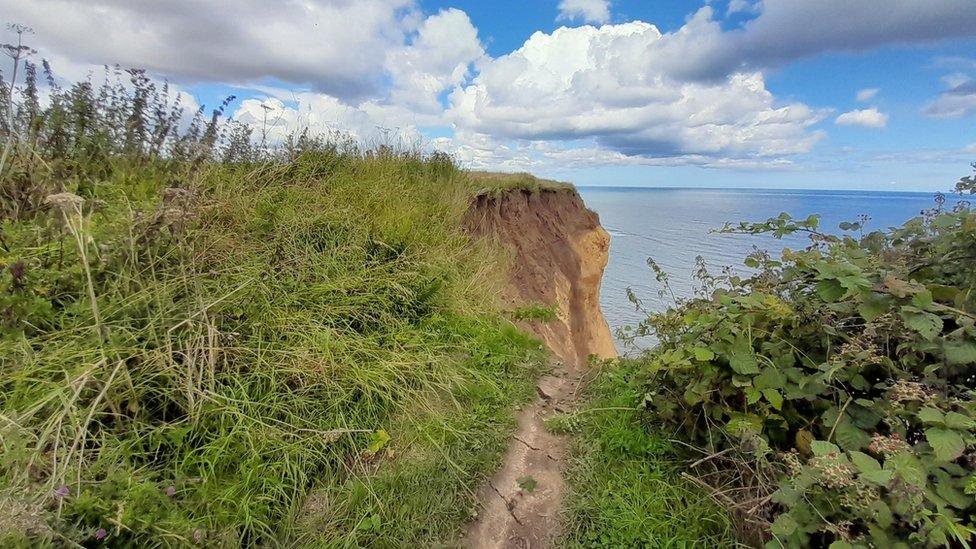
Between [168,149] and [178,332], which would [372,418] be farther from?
[168,149]

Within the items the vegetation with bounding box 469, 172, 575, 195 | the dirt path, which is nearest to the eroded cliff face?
the vegetation with bounding box 469, 172, 575, 195

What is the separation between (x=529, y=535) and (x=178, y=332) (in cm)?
241

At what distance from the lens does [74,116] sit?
13.5ft

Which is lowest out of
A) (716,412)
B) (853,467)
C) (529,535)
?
(529,535)

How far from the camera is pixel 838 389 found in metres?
1.92

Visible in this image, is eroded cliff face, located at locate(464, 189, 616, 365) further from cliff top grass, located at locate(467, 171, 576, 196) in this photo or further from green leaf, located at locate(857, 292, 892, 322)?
green leaf, located at locate(857, 292, 892, 322)

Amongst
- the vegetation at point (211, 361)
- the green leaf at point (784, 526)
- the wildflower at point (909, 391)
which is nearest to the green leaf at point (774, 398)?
the wildflower at point (909, 391)

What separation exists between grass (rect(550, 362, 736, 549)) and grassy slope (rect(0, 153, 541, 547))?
1.89 ft

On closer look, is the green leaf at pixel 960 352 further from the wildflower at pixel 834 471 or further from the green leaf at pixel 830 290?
the wildflower at pixel 834 471

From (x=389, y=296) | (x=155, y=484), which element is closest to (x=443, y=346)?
(x=389, y=296)

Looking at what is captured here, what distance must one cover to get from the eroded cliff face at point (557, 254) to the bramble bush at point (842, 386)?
462 cm

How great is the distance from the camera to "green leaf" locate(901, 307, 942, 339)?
5.52 feet

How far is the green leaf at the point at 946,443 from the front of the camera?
1.43m

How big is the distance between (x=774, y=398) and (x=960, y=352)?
2.17ft
